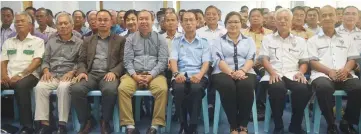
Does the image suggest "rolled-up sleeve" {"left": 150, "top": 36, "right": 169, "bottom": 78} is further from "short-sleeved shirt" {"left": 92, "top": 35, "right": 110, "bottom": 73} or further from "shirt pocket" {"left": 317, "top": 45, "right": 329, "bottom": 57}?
"shirt pocket" {"left": 317, "top": 45, "right": 329, "bottom": 57}

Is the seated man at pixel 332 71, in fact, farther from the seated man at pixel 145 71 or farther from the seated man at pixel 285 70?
the seated man at pixel 145 71

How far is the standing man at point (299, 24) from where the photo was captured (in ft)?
12.5

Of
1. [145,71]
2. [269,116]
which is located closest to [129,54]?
[145,71]

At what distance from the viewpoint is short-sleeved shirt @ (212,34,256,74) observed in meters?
3.23

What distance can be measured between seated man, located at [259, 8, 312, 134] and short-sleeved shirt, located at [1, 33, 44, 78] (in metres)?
2.27

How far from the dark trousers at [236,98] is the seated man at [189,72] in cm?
19

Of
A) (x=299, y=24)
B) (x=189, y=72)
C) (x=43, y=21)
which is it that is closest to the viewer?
(x=189, y=72)

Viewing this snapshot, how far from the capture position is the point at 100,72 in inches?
129

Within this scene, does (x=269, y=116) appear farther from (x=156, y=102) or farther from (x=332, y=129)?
(x=156, y=102)

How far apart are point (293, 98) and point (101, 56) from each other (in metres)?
1.85

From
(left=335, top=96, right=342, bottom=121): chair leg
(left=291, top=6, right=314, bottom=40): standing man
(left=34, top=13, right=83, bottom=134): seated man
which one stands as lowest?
(left=335, top=96, right=342, bottom=121): chair leg

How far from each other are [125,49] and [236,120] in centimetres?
126

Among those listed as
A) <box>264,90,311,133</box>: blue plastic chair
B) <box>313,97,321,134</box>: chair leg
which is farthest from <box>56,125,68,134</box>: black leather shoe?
<box>313,97,321,134</box>: chair leg

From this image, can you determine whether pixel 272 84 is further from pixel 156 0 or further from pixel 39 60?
pixel 156 0
